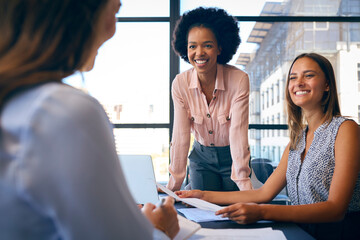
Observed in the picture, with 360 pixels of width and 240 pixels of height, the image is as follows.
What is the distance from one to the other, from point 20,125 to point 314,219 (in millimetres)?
1063

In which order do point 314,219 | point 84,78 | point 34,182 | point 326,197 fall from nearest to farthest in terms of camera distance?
point 34,182
point 84,78
point 314,219
point 326,197

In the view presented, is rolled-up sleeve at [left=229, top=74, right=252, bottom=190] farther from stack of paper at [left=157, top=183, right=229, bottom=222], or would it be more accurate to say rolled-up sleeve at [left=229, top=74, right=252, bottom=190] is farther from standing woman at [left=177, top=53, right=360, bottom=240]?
stack of paper at [left=157, top=183, right=229, bottom=222]

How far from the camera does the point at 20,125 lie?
1.30 ft

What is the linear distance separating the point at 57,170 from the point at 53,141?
3 centimetres

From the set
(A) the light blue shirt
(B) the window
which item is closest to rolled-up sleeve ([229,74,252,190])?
(A) the light blue shirt


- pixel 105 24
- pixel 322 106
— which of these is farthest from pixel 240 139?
pixel 105 24

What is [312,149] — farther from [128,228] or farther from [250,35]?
[250,35]

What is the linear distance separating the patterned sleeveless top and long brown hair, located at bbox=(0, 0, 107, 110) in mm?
1196

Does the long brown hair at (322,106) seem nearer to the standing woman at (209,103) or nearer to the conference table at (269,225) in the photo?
the standing woman at (209,103)

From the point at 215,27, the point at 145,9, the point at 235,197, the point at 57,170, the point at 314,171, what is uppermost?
the point at 145,9

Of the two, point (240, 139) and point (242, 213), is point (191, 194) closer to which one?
point (242, 213)

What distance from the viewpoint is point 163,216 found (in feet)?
2.40

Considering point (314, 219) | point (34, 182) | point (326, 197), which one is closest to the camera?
point (34, 182)

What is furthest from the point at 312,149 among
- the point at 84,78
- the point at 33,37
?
the point at 33,37
